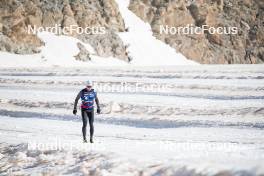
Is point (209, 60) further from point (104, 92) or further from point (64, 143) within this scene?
point (64, 143)

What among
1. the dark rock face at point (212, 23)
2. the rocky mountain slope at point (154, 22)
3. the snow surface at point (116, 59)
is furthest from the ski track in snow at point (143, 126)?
the dark rock face at point (212, 23)

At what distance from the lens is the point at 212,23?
6550cm

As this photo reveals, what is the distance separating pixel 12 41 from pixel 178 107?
34.0 m

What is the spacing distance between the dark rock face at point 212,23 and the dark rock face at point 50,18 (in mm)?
6055

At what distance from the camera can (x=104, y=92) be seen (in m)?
24.3

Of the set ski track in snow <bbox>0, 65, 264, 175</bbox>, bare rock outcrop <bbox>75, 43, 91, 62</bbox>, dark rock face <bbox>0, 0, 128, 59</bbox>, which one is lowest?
ski track in snow <bbox>0, 65, 264, 175</bbox>

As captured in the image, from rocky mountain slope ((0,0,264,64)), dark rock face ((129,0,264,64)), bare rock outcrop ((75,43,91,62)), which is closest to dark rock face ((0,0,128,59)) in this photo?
rocky mountain slope ((0,0,264,64))

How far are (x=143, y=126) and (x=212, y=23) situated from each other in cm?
5144

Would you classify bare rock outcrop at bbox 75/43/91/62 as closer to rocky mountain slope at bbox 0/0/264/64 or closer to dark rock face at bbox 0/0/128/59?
rocky mountain slope at bbox 0/0/264/64

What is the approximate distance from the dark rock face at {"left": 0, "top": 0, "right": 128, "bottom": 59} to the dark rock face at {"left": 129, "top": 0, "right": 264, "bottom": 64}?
6.06 m

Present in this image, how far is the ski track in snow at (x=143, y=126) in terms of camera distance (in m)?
9.47

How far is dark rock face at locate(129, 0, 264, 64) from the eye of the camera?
62250mm

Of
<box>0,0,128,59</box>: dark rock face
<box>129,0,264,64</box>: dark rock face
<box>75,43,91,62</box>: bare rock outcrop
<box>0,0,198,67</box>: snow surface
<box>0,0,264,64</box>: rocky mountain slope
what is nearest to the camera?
<box>0,0,198,67</box>: snow surface

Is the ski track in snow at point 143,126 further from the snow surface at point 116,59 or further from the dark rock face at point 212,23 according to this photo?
the dark rock face at point 212,23
